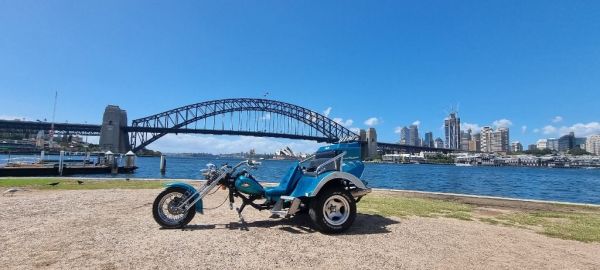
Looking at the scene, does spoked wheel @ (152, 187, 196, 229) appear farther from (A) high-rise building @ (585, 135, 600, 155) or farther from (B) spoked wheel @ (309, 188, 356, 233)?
(A) high-rise building @ (585, 135, 600, 155)

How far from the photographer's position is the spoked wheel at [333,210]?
5.93 metres

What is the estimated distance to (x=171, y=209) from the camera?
623cm

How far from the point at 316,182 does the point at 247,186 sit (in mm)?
1206

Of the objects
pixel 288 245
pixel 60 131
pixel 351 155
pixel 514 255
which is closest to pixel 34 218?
pixel 288 245

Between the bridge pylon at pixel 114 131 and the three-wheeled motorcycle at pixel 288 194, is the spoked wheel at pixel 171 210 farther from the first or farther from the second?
the bridge pylon at pixel 114 131

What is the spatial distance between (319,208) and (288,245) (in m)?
1.11

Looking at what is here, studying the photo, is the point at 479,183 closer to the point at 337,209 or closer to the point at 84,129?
the point at 337,209

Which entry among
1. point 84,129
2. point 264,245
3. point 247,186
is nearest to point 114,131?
point 84,129

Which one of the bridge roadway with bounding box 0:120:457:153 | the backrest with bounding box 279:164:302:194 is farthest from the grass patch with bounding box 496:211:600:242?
the bridge roadway with bounding box 0:120:457:153

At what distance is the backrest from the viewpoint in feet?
21.2

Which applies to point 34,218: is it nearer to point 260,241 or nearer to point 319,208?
point 260,241

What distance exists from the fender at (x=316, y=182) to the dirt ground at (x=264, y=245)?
2.07 ft

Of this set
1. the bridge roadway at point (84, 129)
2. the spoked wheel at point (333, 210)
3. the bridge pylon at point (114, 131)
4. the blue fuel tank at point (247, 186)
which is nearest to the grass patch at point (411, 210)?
the spoked wheel at point (333, 210)

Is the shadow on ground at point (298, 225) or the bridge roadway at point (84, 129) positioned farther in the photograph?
the bridge roadway at point (84, 129)
